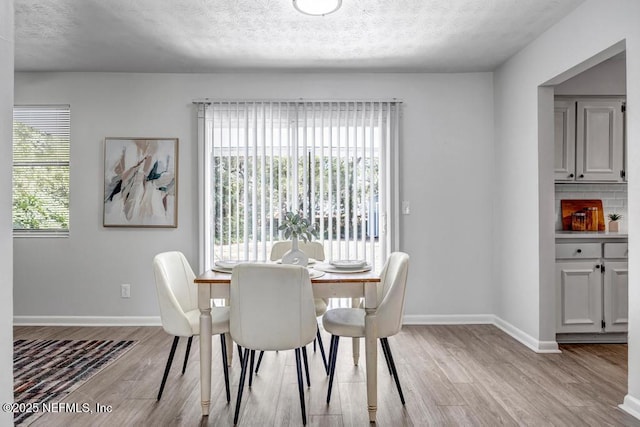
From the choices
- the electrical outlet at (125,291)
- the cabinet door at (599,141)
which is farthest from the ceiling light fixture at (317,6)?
the electrical outlet at (125,291)

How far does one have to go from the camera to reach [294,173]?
4.18 m

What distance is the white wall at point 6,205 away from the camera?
1.56m

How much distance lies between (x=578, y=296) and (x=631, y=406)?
4.09 feet

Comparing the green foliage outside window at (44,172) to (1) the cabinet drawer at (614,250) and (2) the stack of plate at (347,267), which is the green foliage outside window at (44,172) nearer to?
(2) the stack of plate at (347,267)

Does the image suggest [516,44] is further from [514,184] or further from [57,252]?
[57,252]

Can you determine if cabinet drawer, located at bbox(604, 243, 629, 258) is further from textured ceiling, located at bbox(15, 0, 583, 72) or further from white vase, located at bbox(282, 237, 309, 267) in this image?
white vase, located at bbox(282, 237, 309, 267)

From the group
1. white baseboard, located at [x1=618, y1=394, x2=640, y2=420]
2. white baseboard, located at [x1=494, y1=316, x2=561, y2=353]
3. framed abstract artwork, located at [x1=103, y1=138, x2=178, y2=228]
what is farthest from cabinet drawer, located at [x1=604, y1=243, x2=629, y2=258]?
framed abstract artwork, located at [x1=103, y1=138, x2=178, y2=228]

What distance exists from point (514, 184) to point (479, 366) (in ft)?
5.50

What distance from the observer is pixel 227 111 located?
422cm

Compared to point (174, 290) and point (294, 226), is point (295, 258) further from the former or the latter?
point (174, 290)

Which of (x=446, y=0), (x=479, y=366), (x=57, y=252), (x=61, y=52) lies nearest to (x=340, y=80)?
(x=446, y=0)

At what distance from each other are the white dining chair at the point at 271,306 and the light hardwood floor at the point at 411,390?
326 millimetres

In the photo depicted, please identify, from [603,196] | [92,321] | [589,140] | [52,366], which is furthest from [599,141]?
[92,321]

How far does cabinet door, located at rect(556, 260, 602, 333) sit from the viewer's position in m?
3.47
